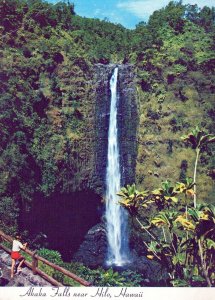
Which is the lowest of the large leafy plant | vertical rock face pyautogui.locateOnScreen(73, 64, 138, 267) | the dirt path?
the dirt path

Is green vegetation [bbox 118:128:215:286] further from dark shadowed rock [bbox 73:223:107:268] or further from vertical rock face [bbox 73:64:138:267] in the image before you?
dark shadowed rock [bbox 73:223:107:268]

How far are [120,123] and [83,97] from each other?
1.58 m

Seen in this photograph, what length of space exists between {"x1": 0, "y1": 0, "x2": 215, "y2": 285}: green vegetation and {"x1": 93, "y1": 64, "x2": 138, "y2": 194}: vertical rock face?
0.23m

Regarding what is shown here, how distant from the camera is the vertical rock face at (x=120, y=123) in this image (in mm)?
13281

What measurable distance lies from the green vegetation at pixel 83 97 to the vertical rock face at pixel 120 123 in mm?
230

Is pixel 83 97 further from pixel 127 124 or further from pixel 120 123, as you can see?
pixel 127 124

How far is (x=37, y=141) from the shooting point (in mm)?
11664

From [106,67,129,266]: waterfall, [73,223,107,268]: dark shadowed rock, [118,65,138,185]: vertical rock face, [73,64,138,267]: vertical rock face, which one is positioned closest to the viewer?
[73,223,107,268]: dark shadowed rock

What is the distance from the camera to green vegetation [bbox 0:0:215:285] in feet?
36.3

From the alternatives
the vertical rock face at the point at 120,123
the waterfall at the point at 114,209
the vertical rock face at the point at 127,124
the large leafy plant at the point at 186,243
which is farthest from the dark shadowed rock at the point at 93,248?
the large leafy plant at the point at 186,243

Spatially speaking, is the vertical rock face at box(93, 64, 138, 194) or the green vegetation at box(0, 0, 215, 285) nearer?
the green vegetation at box(0, 0, 215, 285)

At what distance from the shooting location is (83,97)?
43.2 feet

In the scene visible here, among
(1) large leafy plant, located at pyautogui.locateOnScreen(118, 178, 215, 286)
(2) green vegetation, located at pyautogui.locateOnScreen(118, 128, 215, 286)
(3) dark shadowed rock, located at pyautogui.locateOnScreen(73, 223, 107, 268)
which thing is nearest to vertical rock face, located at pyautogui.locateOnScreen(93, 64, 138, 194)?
(3) dark shadowed rock, located at pyautogui.locateOnScreen(73, 223, 107, 268)

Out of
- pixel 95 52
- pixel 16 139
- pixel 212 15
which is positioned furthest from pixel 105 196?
pixel 212 15
